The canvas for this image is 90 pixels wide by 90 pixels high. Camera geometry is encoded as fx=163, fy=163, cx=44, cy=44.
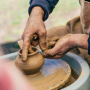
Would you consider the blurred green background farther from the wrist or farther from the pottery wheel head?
the pottery wheel head

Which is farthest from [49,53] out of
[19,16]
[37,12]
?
[19,16]

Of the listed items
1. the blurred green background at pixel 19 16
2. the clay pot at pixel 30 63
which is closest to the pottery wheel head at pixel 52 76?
the clay pot at pixel 30 63

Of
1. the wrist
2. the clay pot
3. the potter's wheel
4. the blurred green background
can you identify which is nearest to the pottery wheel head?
the potter's wheel

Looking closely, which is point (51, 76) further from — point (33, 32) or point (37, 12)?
point (37, 12)

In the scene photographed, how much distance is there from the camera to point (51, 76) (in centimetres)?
146

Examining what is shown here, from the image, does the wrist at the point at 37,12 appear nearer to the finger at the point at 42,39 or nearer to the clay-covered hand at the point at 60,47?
the finger at the point at 42,39

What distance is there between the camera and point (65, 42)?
1543 millimetres

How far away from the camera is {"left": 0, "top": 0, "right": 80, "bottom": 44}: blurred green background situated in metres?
4.32

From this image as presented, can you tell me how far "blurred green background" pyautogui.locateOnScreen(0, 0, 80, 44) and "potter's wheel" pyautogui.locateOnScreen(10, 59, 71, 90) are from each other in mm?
2430

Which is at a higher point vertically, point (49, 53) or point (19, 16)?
point (49, 53)

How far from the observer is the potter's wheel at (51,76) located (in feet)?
4.36

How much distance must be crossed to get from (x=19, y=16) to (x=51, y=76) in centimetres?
413

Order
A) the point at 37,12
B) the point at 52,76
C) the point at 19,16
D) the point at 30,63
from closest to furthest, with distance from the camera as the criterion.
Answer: the point at 30,63, the point at 52,76, the point at 37,12, the point at 19,16

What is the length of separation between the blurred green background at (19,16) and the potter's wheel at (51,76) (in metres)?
2.43
